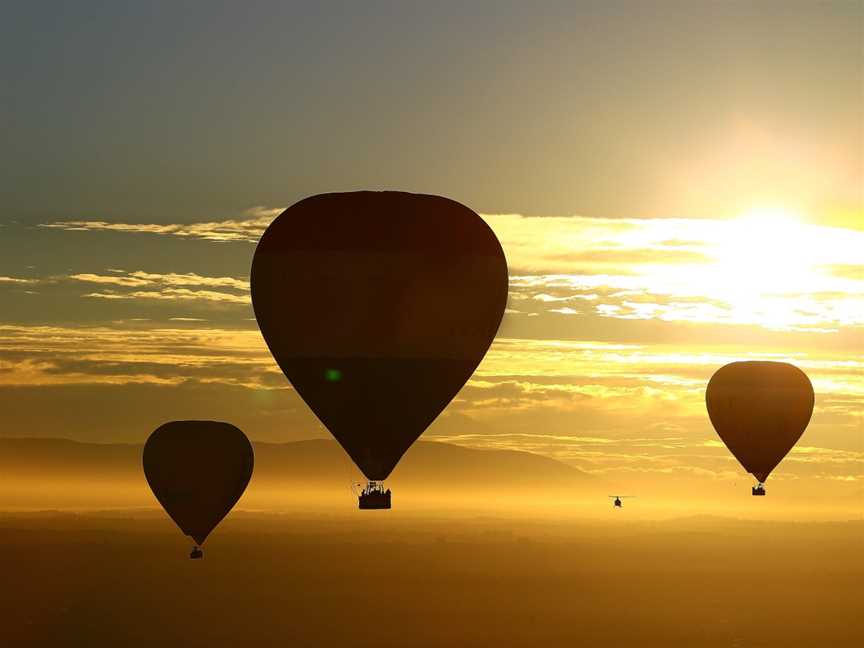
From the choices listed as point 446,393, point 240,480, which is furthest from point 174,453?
point 446,393

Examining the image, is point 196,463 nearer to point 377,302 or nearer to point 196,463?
point 196,463

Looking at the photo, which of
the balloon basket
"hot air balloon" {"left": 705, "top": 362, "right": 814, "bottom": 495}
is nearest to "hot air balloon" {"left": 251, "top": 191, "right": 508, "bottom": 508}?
the balloon basket

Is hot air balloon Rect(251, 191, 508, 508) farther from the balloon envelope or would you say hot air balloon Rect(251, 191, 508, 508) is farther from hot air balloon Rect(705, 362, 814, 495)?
the balloon envelope

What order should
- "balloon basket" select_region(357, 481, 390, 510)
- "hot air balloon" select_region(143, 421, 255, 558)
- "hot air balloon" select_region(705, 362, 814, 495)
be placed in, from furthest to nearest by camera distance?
1. "hot air balloon" select_region(143, 421, 255, 558)
2. "hot air balloon" select_region(705, 362, 814, 495)
3. "balloon basket" select_region(357, 481, 390, 510)

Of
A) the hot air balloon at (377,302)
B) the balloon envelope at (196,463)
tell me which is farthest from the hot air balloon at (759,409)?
the hot air balloon at (377,302)

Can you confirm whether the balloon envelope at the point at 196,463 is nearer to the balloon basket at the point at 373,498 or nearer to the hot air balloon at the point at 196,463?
the hot air balloon at the point at 196,463

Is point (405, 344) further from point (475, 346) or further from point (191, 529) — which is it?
point (191, 529)

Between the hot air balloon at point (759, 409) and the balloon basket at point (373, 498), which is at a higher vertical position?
the hot air balloon at point (759, 409)
